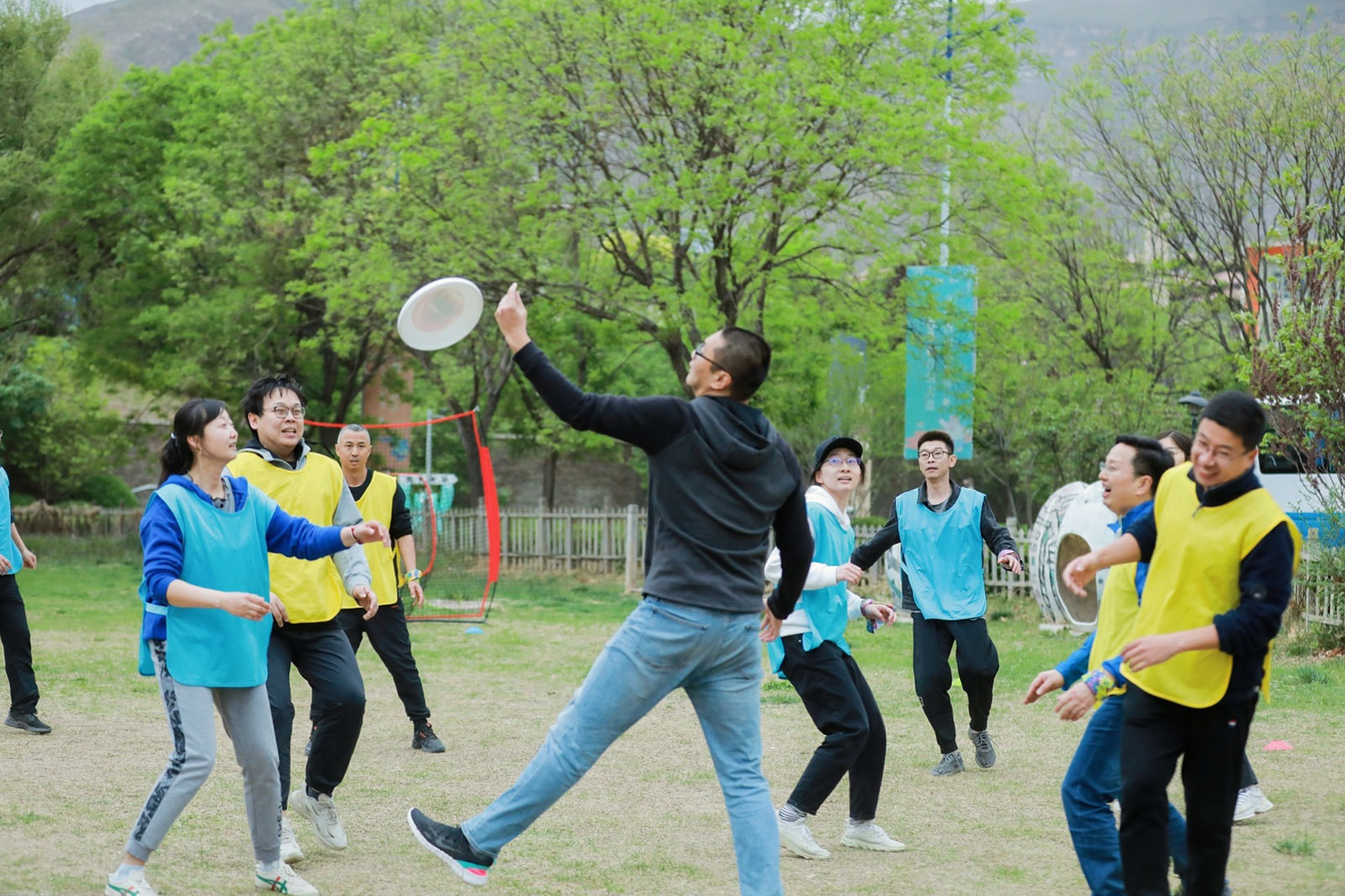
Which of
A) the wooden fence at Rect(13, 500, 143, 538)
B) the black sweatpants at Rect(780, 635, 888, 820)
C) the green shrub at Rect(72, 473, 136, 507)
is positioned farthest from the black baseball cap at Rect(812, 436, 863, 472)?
the green shrub at Rect(72, 473, 136, 507)

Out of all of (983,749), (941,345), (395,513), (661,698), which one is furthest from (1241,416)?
(941,345)

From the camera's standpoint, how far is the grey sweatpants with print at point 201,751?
4738 mm

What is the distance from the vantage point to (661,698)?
4.28 m

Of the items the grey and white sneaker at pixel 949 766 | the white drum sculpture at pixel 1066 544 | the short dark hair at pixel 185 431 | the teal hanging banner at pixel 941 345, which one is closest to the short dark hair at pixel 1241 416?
the short dark hair at pixel 185 431

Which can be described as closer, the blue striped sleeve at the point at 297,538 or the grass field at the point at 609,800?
the blue striped sleeve at the point at 297,538

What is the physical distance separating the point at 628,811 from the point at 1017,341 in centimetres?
1593

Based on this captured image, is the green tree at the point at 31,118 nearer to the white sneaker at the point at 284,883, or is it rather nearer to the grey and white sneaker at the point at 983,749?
the grey and white sneaker at the point at 983,749

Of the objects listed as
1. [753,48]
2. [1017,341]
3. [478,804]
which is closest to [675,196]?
[753,48]

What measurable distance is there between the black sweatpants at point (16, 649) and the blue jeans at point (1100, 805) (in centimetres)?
694

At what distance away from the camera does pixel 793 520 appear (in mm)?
4555

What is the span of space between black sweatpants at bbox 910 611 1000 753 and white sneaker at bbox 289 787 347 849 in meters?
3.35

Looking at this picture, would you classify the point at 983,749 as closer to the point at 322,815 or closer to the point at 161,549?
the point at 322,815

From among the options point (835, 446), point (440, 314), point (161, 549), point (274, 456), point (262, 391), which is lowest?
point (161, 549)

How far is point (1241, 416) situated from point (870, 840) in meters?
2.85
